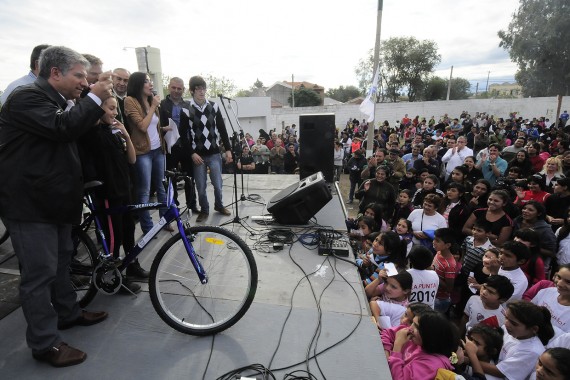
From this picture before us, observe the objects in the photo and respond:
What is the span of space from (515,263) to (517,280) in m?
0.14

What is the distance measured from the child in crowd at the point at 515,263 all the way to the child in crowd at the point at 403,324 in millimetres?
1101

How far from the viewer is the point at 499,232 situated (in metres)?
3.53

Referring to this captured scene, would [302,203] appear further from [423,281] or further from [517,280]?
[517,280]

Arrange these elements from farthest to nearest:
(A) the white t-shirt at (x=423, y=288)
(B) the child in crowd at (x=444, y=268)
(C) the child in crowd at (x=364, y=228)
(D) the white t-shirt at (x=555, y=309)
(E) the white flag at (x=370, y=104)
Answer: (E) the white flag at (x=370, y=104) < (C) the child in crowd at (x=364, y=228) < (B) the child in crowd at (x=444, y=268) < (A) the white t-shirt at (x=423, y=288) < (D) the white t-shirt at (x=555, y=309)

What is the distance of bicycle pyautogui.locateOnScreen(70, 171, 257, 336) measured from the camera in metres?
2.07

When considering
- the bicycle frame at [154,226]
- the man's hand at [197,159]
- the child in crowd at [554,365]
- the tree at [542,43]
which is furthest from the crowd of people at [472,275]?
the tree at [542,43]

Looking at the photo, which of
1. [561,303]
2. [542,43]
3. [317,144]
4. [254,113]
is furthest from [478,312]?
[542,43]

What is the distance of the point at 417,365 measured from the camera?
186 centimetres

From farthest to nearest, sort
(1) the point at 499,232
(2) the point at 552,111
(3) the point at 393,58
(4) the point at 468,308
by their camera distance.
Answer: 1. (3) the point at 393,58
2. (2) the point at 552,111
3. (1) the point at 499,232
4. (4) the point at 468,308

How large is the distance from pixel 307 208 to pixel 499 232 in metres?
2.16

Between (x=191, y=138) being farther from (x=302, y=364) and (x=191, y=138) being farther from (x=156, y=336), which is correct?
(x=302, y=364)

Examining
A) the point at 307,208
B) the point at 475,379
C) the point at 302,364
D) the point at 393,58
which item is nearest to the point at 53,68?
the point at 302,364

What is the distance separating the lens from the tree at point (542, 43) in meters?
20.3

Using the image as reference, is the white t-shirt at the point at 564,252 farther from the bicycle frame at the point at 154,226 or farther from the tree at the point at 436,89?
the tree at the point at 436,89
